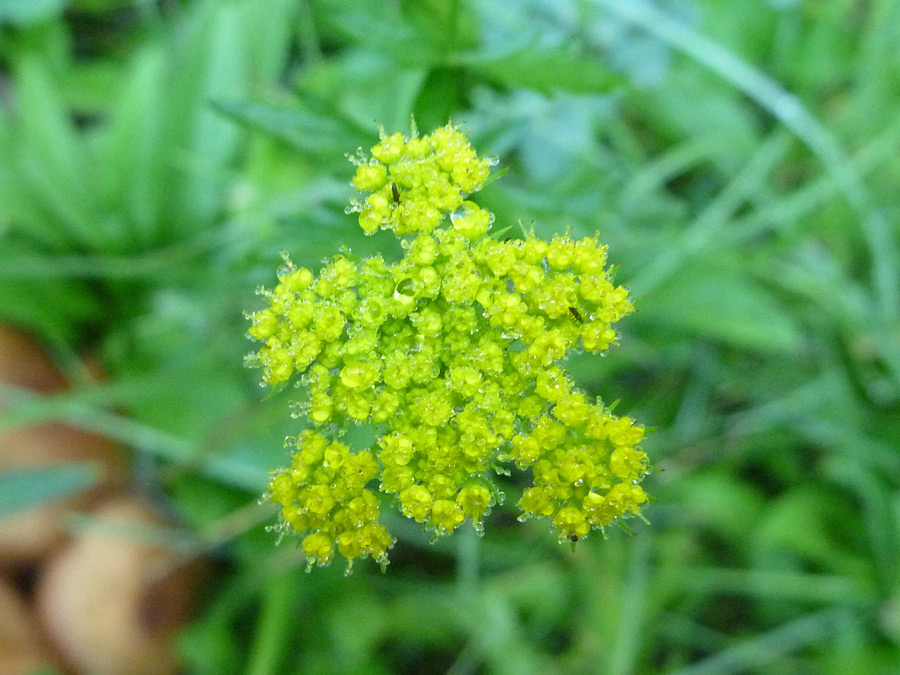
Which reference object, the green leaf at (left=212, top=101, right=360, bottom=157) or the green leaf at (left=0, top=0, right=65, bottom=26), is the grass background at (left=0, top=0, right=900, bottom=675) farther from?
the green leaf at (left=212, top=101, right=360, bottom=157)

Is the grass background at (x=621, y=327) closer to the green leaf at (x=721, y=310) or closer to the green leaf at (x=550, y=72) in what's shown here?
the green leaf at (x=721, y=310)

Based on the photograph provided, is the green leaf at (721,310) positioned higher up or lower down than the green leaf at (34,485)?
higher up

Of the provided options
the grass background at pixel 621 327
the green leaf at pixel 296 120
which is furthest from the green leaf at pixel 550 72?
the grass background at pixel 621 327

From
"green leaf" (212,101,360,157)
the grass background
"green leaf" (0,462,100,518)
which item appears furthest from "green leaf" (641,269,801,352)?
"green leaf" (0,462,100,518)

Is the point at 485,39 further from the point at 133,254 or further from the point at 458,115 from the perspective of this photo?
the point at 133,254

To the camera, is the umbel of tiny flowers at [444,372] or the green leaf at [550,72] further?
the green leaf at [550,72]
